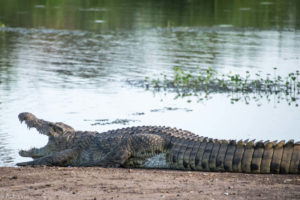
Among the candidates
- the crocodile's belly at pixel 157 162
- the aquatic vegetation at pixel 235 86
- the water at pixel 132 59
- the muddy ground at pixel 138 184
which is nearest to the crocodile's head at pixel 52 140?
the water at pixel 132 59

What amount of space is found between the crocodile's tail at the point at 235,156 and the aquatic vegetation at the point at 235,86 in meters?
5.30

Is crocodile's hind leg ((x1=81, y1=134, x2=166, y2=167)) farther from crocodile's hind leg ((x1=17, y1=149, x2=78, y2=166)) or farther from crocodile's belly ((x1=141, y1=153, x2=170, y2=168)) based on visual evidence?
crocodile's hind leg ((x1=17, y1=149, x2=78, y2=166))

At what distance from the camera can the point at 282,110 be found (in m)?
12.2

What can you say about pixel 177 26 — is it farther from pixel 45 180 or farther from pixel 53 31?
pixel 45 180

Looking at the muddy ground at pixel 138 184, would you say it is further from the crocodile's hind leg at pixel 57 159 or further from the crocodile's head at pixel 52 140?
the crocodile's head at pixel 52 140

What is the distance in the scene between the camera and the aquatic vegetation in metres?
13.4

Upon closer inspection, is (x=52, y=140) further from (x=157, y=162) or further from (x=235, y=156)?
(x=235, y=156)

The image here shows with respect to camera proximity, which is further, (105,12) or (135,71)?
(105,12)

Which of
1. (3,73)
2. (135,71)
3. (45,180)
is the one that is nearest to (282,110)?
(135,71)

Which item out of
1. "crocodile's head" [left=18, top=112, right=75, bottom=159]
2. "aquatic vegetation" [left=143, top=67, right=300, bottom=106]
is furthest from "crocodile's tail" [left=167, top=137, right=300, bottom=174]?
"aquatic vegetation" [left=143, top=67, right=300, bottom=106]

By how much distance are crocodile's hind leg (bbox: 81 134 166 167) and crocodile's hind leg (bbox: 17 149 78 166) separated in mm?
527

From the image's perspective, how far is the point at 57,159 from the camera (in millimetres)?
8539

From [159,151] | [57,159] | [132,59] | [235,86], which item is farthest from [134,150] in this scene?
[132,59]

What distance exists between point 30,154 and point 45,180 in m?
1.86
